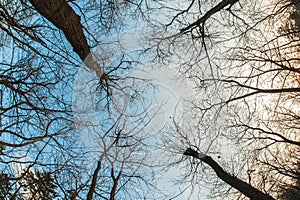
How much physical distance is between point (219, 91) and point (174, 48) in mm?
1078

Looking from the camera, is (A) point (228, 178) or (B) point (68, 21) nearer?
(B) point (68, 21)

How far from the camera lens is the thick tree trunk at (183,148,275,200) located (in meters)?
4.71

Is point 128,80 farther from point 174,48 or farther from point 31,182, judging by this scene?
point 31,182

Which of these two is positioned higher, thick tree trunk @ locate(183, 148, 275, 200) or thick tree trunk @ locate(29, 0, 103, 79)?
thick tree trunk @ locate(29, 0, 103, 79)

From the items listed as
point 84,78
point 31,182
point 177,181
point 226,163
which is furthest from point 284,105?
point 31,182

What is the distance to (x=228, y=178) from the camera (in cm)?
493

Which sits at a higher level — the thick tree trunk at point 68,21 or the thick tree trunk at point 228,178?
the thick tree trunk at point 68,21

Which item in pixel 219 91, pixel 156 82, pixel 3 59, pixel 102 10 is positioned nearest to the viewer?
pixel 3 59

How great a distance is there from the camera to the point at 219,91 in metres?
4.96

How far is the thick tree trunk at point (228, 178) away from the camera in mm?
4710

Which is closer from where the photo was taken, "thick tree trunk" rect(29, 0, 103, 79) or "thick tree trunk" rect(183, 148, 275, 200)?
"thick tree trunk" rect(29, 0, 103, 79)

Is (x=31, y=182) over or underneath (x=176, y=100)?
underneath

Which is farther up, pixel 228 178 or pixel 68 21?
pixel 68 21

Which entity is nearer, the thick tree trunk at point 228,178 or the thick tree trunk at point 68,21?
the thick tree trunk at point 68,21
